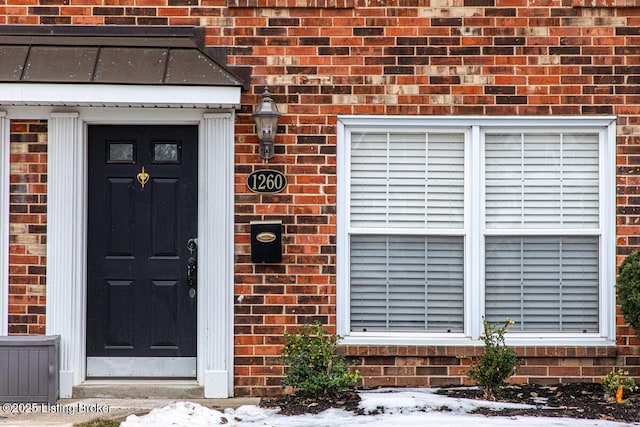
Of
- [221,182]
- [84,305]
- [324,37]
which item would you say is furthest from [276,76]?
[84,305]

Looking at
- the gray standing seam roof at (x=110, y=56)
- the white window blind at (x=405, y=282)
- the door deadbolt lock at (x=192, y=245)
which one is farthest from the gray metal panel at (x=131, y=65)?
the white window blind at (x=405, y=282)

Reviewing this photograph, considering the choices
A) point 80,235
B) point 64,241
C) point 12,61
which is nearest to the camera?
point 12,61

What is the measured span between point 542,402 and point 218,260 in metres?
2.91

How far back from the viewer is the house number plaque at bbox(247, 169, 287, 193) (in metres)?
7.55

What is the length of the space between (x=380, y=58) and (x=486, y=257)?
1.96 metres

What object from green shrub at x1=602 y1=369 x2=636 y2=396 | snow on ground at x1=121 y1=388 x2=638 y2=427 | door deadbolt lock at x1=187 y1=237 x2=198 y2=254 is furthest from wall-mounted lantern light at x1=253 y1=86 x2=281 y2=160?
green shrub at x1=602 y1=369 x2=636 y2=396

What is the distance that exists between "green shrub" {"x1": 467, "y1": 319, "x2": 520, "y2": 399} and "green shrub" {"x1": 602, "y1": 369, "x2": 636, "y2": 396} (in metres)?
0.72

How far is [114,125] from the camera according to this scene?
770 cm

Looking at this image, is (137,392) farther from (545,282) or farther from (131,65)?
(545,282)

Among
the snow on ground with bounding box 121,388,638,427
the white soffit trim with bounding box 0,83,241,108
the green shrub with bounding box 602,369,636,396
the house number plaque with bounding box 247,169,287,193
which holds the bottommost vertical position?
the snow on ground with bounding box 121,388,638,427

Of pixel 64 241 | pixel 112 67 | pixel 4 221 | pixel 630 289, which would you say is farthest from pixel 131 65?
pixel 630 289

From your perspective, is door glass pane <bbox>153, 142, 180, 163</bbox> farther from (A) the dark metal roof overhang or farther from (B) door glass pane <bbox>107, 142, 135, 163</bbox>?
(A) the dark metal roof overhang

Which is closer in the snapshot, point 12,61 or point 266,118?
point 12,61

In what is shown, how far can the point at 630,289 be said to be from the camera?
23.1 ft
